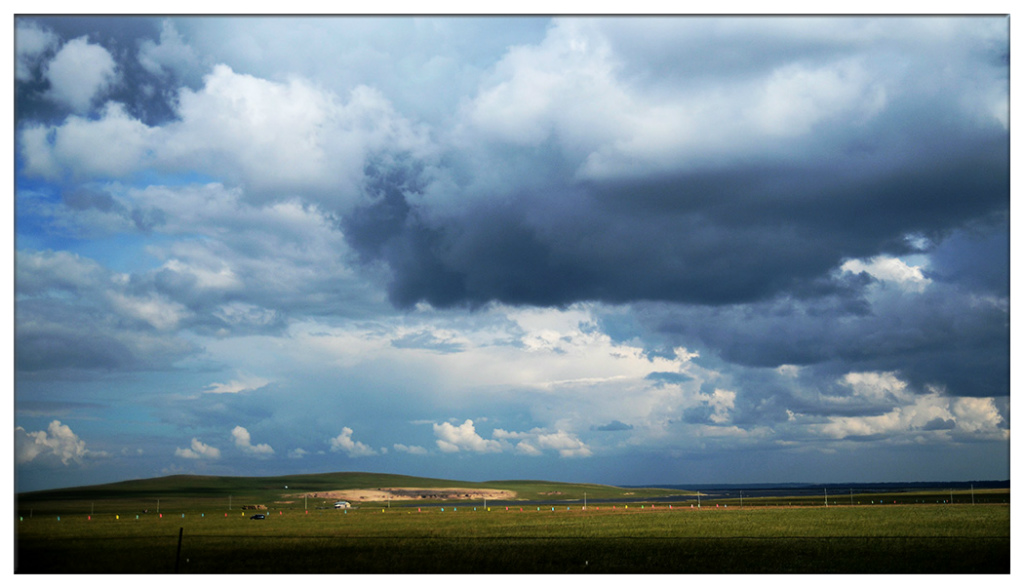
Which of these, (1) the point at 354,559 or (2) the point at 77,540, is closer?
(1) the point at 354,559

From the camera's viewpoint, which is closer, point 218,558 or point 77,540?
point 218,558

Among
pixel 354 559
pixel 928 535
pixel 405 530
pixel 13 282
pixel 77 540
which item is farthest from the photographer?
pixel 405 530

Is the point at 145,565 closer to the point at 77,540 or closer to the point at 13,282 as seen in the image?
the point at 77,540

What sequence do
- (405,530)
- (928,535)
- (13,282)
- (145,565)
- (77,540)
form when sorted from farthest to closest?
(405,530)
(928,535)
(77,540)
(145,565)
(13,282)

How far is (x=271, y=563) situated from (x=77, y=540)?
12.0m

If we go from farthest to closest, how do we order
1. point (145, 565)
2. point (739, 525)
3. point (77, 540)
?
point (739, 525) → point (77, 540) → point (145, 565)
